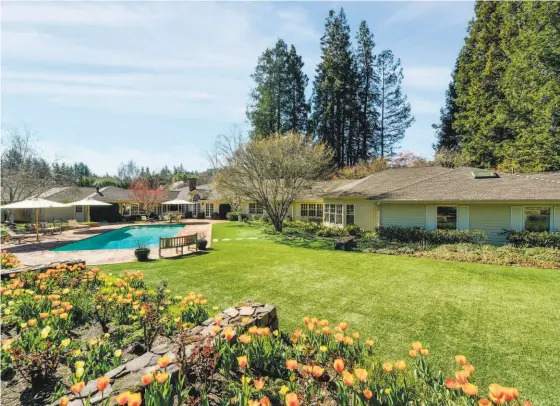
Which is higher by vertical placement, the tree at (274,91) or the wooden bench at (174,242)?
the tree at (274,91)

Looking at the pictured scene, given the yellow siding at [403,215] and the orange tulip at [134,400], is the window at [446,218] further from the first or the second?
the orange tulip at [134,400]

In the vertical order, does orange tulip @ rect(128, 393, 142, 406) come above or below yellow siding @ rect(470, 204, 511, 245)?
below

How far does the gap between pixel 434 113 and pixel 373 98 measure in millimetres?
8077

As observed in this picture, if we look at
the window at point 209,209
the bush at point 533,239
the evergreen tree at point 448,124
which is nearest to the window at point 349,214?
the bush at point 533,239

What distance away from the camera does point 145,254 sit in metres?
11.6

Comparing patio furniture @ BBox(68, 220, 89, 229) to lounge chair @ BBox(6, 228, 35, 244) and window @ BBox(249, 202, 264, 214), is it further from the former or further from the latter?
window @ BBox(249, 202, 264, 214)

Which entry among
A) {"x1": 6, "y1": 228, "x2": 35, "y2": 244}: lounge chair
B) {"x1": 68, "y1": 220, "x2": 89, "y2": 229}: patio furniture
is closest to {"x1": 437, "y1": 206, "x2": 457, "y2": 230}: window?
{"x1": 6, "y1": 228, "x2": 35, "y2": 244}: lounge chair

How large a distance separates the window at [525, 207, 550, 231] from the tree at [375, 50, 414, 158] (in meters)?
24.8

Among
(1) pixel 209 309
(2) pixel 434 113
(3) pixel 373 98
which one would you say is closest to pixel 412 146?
(2) pixel 434 113

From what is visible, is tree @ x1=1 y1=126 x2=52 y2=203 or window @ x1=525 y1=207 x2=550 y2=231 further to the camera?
tree @ x1=1 y1=126 x2=52 y2=203

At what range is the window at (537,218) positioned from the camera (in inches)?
538

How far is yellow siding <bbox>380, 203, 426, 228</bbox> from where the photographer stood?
16.3 meters

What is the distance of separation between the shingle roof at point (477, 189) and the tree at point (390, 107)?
2006 centimetres

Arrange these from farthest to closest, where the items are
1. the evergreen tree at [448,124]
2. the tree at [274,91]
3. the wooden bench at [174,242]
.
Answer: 1. the tree at [274,91]
2. the evergreen tree at [448,124]
3. the wooden bench at [174,242]
